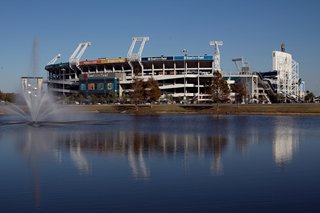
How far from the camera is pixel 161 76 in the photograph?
5369 inches

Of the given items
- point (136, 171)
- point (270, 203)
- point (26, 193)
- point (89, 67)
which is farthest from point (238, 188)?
point (89, 67)

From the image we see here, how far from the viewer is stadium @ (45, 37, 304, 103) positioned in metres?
136

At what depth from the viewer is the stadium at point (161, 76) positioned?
445 ft

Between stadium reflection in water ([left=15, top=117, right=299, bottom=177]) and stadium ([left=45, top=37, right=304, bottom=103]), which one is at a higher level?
stadium ([left=45, top=37, right=304, bottom=103])

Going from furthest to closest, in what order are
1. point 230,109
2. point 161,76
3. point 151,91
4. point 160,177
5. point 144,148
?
1. point 161,76
2. point 151,91
3. point 230,109
4. point 144,148
5. point 160,177

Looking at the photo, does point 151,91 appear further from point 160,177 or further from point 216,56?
point 160,177

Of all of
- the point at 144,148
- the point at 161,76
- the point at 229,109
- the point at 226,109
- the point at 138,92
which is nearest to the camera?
the point at 144,148

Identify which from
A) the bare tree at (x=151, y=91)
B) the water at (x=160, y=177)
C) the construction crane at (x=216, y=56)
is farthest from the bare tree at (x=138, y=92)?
the water at (x=160, y=177)

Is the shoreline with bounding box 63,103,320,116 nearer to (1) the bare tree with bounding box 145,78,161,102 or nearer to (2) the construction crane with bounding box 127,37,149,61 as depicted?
(1) the bare tree with bounding box 145,78,161,102

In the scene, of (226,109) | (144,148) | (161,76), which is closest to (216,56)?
(161,76)

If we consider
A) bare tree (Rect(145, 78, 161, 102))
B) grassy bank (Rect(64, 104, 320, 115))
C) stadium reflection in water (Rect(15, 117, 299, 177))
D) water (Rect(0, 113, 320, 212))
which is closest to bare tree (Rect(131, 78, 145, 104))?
bare tree (Rect(145, 78, 161, 102))

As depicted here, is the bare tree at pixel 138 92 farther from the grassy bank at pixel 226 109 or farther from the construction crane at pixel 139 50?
the construction crane at pixel 139 50

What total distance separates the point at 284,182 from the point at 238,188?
83.0 inches

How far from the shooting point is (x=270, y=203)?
12625 millimetres
